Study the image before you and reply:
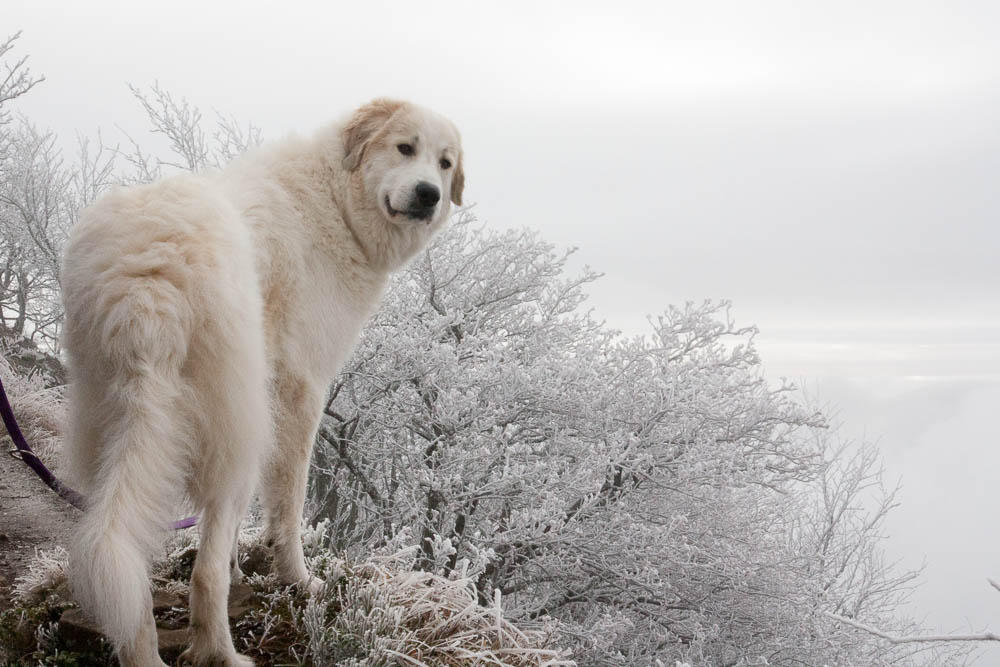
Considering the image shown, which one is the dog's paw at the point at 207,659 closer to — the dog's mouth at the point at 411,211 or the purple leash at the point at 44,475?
the purple leash at the point at 44,475

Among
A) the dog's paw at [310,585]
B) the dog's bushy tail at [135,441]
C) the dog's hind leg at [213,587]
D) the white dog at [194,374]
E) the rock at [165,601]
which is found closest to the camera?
the dog's bushy tail at [135,441]

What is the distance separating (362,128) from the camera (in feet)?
12.4

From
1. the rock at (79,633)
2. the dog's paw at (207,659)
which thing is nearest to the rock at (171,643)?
the dog's paw at (207,659)

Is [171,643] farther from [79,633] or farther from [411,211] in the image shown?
[411,211]

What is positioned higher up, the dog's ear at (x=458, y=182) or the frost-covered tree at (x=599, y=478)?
the dog's ear at (x=458, y=182)

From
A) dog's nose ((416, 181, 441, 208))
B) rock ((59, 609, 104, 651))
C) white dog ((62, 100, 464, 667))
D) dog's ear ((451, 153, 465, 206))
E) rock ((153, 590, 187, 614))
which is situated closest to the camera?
white dog ((62, 100, 464, 667))

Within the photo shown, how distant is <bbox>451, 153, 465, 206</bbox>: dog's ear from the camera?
4.16m

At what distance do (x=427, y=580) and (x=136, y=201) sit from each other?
2.06 m

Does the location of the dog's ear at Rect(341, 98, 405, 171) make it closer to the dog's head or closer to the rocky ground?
the dog's head

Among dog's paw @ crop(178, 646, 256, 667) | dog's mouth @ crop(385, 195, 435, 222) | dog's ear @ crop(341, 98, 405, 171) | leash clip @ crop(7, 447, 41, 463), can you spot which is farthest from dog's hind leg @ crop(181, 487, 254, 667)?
dog's ear @ crop(341, 98, 405, 171)

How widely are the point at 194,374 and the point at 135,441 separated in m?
0.26

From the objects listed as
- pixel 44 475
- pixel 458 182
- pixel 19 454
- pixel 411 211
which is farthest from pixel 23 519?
pixel 458 182

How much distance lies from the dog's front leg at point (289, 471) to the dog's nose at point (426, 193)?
1.01 m

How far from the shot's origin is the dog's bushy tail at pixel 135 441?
2.13 m
